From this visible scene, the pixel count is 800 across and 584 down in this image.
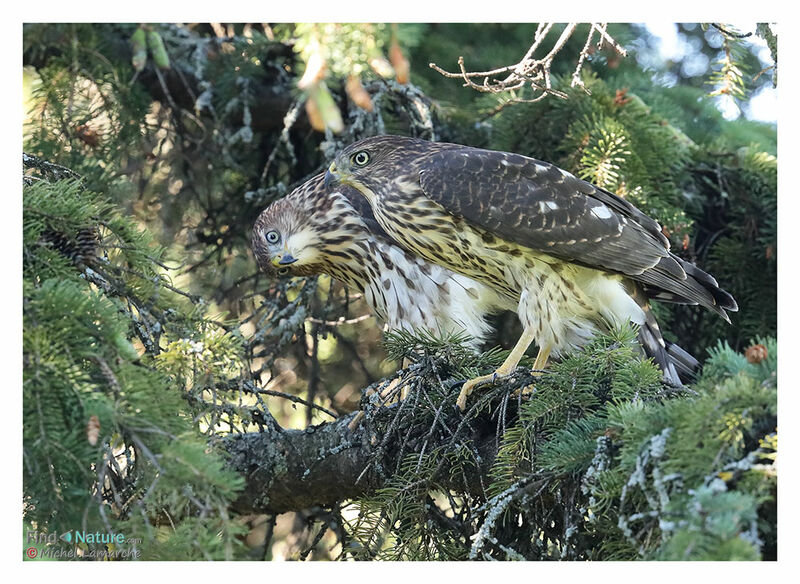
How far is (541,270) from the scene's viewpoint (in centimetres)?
337

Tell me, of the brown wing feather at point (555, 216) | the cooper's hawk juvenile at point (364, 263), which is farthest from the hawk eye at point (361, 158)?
the cooper's hawk juvenile at point (364, 263)

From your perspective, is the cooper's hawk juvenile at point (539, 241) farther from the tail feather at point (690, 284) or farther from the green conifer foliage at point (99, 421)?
the green conifer foliage at point (99, 421)

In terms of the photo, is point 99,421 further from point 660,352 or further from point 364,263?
point 660,352

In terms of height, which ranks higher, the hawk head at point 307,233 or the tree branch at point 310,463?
the hawk head at point 307,233

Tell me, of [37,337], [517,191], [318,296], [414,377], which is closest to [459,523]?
[414,377]

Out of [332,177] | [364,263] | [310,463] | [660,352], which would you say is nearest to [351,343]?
[364,263]

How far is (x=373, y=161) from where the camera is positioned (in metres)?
3.63

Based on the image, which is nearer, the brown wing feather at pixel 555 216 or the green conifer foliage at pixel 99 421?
the green conifer foliage at pixel 99 421

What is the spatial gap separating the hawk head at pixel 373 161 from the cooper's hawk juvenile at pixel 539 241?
0.01 meters

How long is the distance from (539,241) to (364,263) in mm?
1049

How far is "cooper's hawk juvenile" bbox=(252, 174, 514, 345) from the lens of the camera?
3.91 meters

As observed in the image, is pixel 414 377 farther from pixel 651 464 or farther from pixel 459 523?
pixel 651 464

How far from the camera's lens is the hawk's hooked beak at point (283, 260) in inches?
159

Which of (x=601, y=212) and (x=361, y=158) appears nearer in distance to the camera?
(x=601, y=212)
